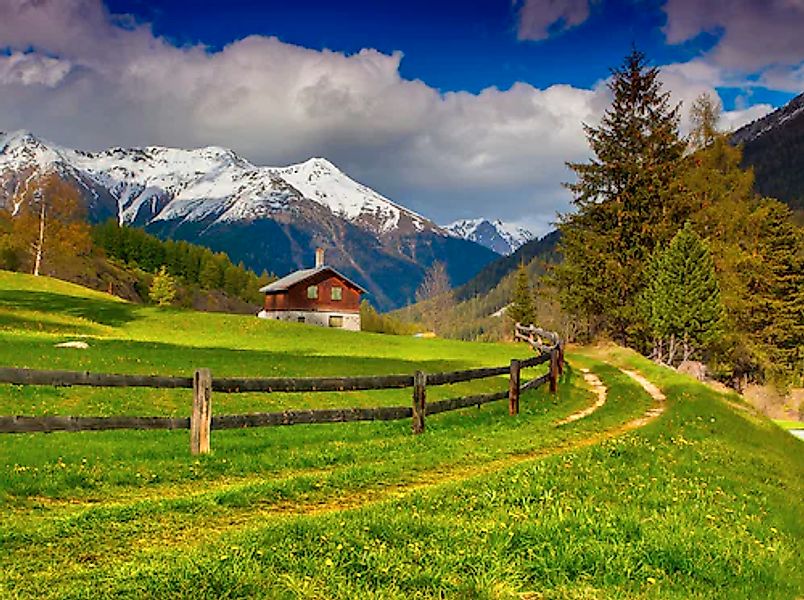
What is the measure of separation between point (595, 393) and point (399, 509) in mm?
21397

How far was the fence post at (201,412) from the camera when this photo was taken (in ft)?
43.1

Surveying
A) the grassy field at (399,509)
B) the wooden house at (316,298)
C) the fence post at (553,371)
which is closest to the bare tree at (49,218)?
the wooden house at (316,298)

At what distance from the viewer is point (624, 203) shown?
54.2 metres

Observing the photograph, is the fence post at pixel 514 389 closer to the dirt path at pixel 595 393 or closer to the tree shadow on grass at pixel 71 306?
the dirt path at pixel 595 393

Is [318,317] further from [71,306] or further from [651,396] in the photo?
[651,396]

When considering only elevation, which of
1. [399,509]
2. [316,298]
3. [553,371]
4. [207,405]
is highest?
[316,298]

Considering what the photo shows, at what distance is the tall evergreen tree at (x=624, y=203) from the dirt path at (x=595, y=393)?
50.5 ft

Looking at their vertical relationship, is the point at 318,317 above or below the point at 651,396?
above

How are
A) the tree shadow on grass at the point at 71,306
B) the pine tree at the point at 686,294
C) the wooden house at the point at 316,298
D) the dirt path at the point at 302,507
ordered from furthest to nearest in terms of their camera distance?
the wooden house at the point at 316,298
the tree shadow on grass at the point at 71,306
the pine tree at the point at 686,294
the dirt path at the point at 302,507

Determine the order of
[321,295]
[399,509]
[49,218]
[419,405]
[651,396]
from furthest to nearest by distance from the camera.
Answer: [321,295]
[49,218]
[651,396]
[419,405]
[399,509]

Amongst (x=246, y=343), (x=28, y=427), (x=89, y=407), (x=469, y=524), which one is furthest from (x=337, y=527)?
(x=246, y=343)

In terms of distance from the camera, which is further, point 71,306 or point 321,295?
point 321,295

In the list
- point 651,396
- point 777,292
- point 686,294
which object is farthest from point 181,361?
point 777,292

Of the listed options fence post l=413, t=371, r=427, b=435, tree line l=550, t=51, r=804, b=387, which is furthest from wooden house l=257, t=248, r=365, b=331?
fence post l=413, t=371, r=427, b=435
